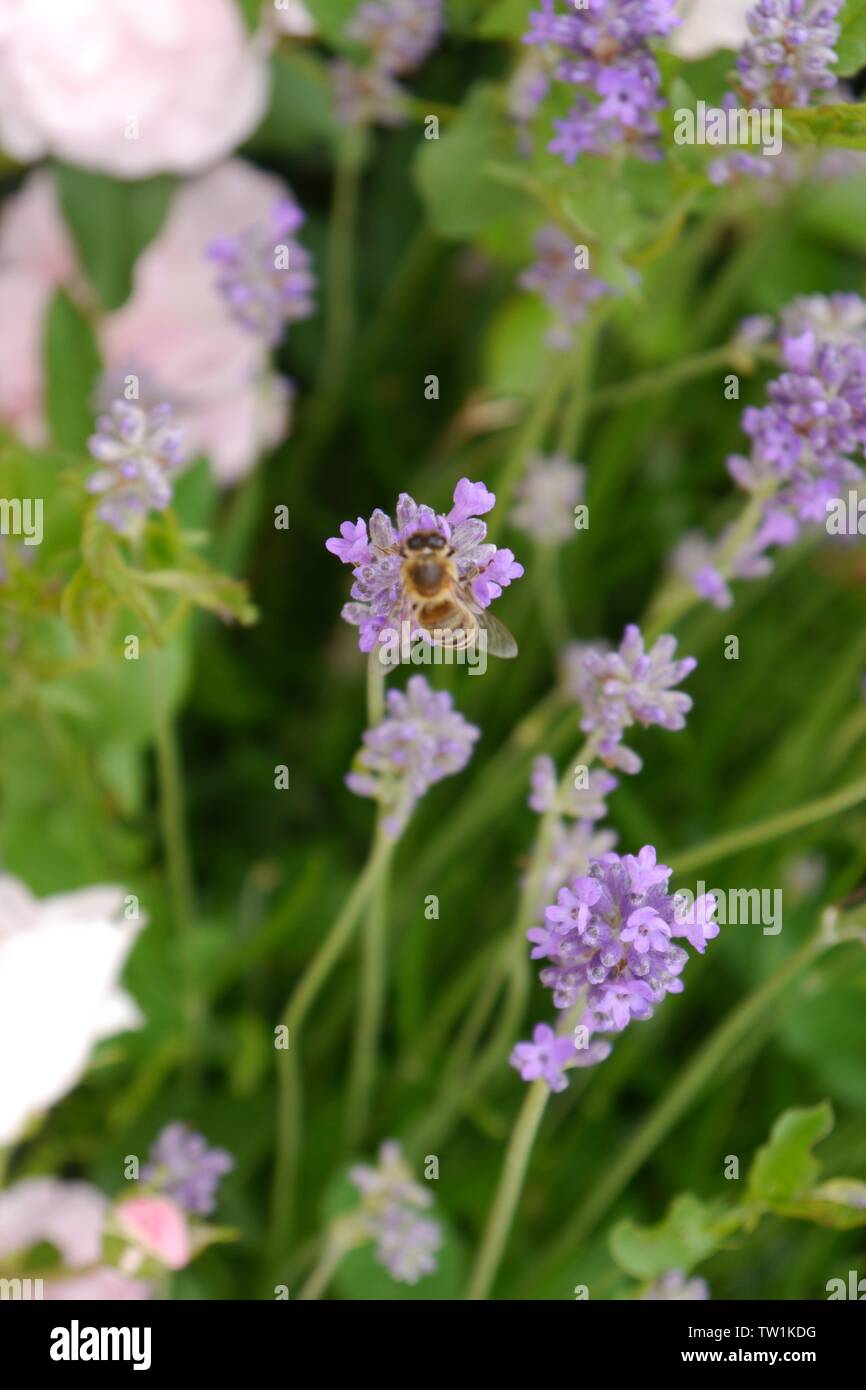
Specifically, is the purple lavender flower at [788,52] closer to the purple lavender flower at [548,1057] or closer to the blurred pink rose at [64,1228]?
the purple lavender flower at [548,1057]

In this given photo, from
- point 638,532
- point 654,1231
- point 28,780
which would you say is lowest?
point 654,1231

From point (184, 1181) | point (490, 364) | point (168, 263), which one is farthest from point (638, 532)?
point (184, 1181)

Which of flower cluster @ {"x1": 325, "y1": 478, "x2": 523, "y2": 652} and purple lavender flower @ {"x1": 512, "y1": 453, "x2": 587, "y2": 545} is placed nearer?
flower cluster @ {"x1": 325, "y1": 478, "x2": 523, "y2": 652}

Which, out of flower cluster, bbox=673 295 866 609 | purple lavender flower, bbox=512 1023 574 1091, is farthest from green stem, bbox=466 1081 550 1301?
flower cluster, bbox=673 295 866 609

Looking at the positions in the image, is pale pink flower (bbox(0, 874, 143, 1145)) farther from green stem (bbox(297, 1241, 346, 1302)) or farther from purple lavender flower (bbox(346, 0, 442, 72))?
purple lavender flower (bbox(346, 0, 442, 72))

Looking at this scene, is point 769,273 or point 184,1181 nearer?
point 184,1181

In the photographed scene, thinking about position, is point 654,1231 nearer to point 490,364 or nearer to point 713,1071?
point 713,1071
